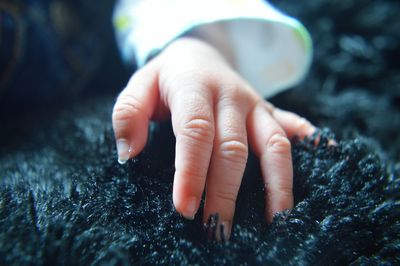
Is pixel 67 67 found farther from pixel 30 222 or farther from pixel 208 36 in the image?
pixel 30 222

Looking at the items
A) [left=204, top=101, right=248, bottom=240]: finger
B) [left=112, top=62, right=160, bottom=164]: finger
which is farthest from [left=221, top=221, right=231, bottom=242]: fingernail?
[left=112, top=62, right=160, bottom=164]: finger

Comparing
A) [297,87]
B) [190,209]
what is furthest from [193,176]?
[297,87]

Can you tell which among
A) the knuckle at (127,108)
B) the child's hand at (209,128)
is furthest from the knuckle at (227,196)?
the knuckle at (127,108)

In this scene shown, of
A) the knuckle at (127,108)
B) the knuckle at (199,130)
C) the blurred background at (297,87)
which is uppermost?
the knuckle at (127,108)

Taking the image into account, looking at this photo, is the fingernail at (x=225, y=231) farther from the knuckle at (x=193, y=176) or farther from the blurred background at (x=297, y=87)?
the blurred background at (x=297, y=87)

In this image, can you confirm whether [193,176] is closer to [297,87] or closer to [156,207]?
[156,207]

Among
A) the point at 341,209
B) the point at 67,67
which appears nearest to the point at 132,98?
the point at 341,209
